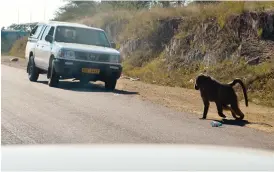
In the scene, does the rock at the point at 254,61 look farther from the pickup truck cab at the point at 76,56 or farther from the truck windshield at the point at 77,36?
the truck windshield at the point at 77,36

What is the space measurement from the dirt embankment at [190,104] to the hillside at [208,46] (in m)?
1.19

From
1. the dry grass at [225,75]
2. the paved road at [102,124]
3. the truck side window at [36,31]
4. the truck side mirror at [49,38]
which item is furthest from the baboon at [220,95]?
the truck side window at [36,31]

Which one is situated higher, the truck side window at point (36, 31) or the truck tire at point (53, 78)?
the truck side window at point (36, 31)

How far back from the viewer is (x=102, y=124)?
8.80 metres

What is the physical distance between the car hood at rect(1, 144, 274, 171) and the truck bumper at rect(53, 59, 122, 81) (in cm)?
1154

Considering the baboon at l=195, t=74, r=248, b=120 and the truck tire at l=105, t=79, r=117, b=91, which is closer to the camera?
the baboon at l=195, t=74, r=248, b=120

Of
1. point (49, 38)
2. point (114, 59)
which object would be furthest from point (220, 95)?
point (49, 38)

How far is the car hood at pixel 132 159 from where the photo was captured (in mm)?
2780

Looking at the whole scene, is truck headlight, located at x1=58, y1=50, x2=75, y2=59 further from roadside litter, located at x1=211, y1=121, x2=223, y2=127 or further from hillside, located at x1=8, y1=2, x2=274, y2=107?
roadside litter, located at x1=211, y1=121, x2=223, y2=127

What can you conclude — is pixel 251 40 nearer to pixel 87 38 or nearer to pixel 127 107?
pixel 87 38

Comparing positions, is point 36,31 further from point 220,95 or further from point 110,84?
point 220,95

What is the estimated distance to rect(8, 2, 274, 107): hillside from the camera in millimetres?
16709

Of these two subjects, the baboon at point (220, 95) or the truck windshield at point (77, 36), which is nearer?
the baboon at point (220, 95)

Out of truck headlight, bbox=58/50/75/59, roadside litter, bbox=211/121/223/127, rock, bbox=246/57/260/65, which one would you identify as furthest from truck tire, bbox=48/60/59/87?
roadside litter, bbox=211/121/223/127
